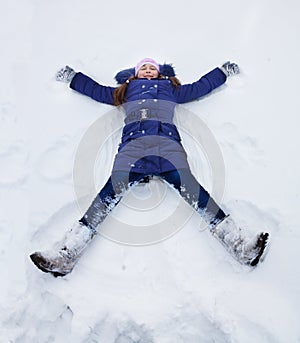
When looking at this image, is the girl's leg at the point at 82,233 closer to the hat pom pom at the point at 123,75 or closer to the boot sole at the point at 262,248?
the boot sole at the point at 262,248

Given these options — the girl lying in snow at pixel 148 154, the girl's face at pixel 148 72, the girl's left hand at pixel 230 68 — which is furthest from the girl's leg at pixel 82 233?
the girl's left hand at pixel 230 68

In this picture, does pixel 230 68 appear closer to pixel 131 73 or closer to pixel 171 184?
pixel 131 73

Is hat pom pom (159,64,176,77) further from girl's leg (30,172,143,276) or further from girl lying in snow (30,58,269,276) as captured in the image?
girl's leg (30,172,143,276)

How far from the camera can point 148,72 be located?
1767mm

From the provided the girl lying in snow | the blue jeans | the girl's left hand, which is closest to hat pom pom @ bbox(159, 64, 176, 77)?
the girl lying in snow

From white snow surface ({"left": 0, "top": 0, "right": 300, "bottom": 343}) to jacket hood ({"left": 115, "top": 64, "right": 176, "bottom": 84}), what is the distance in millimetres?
83

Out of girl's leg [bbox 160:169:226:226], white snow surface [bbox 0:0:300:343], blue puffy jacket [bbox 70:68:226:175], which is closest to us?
white snow surface [bbox 0:0:300:343]

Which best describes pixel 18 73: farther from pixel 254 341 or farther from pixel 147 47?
pixel 254 341

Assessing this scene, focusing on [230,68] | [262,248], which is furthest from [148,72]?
[262,248]

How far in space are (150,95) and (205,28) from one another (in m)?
0.65

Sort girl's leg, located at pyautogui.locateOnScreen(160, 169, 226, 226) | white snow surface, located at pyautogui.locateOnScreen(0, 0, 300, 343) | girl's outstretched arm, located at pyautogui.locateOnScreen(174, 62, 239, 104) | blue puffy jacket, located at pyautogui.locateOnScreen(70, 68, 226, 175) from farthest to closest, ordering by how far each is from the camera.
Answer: girl's outstretched arm, located at pyautogui.locateOnScreen(174, 62, 239, 104), blue puffy jacket, located at pyautogui.locateOnScreen(70, 68, 226, 175), girl's leg, located at pyautogui.locateOnScreen(160, 169, 226, 226), white snow surface, located at pyautogui.locateOnScreen(0, 0, 300, 343)

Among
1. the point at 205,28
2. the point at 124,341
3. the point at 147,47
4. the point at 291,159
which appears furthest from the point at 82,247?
the point at 205,28

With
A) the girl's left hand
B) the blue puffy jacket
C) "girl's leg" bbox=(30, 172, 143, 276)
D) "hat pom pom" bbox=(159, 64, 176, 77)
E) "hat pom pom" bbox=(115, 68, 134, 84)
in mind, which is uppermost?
the girl's left hand

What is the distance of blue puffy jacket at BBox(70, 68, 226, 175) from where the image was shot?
141 cm
